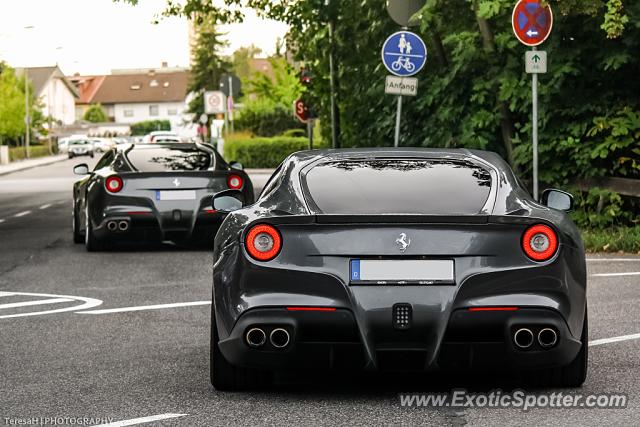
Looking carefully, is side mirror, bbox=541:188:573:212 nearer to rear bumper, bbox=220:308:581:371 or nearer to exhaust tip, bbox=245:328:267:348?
rear bumper, bbox=220:308:581:371

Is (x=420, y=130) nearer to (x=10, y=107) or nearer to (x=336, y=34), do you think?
(x=336, y=34)

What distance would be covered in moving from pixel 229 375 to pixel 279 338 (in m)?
0.51

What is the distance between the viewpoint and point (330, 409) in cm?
635

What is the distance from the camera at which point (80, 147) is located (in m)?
94.6

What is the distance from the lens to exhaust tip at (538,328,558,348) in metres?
6.36

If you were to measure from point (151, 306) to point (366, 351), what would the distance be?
4626 millimetres

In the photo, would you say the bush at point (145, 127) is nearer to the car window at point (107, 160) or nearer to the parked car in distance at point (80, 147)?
the parked car in distance at point (80, 147)

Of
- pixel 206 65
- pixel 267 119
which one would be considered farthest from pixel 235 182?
pixel 206 65

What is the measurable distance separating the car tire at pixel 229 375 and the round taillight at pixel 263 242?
1.66ft

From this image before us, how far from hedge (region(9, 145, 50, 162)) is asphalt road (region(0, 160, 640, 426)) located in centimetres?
6782

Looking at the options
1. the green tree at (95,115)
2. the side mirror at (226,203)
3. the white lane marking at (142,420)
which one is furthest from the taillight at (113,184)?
the green tree at (95,115)

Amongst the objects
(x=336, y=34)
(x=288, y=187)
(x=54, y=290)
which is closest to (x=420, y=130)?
(x=336, y=34)

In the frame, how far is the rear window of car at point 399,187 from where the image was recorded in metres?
6.59

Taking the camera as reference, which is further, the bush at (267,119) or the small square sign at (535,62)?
the bush at (267,119)
